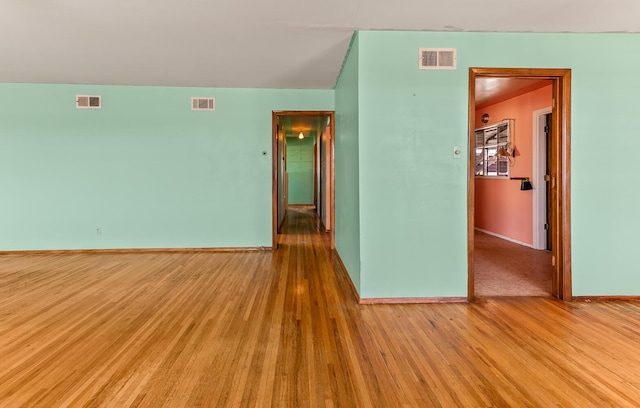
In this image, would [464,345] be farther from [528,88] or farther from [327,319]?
[528,88]

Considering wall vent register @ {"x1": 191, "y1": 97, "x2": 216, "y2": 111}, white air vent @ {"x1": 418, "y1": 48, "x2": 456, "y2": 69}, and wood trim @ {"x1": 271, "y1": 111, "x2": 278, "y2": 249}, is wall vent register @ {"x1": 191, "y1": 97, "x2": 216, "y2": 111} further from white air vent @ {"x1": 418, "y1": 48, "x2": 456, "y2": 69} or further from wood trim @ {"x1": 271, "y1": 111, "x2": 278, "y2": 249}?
white air vent @ {"x1": 418, "y1": 48, "x2": 456, "y2": 69}

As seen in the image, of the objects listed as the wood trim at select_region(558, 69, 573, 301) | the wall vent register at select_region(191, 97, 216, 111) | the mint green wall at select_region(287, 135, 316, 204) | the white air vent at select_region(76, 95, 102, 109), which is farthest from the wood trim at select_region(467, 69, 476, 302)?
the mint green wall at select_region(287, 135, 316, 204)

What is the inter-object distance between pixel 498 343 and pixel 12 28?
4915mm

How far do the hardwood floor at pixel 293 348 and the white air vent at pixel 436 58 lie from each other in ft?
7.07

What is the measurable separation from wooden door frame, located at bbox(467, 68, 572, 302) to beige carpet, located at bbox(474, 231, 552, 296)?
30 cm

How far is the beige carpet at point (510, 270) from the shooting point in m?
3.59

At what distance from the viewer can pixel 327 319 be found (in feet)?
9.40

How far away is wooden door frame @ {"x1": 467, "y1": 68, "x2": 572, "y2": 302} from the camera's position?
129 inches

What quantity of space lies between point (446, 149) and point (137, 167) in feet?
14.9

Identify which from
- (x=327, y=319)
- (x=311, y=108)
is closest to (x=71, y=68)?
(x=311, y=108)

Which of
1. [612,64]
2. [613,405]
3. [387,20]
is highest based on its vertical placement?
[387,20]

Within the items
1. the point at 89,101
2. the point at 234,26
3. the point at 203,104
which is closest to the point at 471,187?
the point at 234,26

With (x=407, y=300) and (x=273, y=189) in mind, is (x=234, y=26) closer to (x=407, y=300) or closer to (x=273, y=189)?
(x=273, y=189)

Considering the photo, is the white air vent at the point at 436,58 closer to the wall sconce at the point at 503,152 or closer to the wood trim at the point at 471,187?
the wood trim at the point at 471,187
